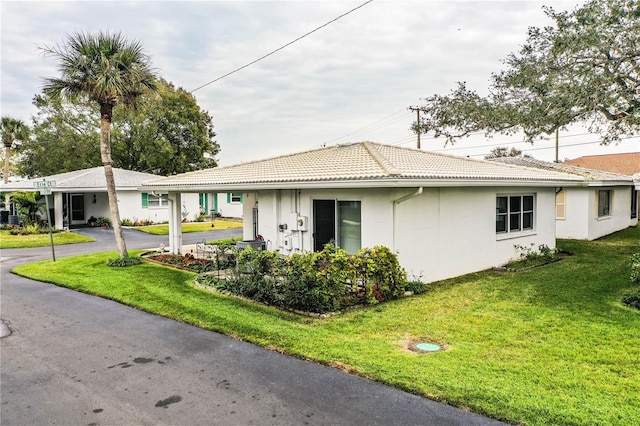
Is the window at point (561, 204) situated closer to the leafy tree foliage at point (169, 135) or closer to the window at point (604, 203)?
the window at point (604, 203)

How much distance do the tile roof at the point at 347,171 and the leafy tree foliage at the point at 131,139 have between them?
20.3m

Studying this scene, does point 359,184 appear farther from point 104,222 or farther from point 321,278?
point 104,222

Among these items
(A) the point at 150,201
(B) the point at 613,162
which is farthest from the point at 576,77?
(B) the point at 613,162

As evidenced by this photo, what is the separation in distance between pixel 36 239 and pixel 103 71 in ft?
40.5

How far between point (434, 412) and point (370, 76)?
17.5 m

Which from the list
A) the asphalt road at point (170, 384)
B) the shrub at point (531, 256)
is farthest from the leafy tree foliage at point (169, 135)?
the asphalt road at point (170, 384)

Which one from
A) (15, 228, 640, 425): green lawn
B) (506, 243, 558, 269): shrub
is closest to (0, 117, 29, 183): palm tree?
(15, 228, 640, 425): green lawn

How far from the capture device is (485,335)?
6.42 meters

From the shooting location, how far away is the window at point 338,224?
9.83 metres

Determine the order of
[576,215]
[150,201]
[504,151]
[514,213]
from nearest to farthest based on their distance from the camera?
[514,213]
[576,215]
[150,201]
[504,151]

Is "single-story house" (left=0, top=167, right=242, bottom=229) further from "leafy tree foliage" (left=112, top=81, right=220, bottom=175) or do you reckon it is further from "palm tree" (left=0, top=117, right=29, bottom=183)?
"palm tree" (left=0, top=117, right=29, bottom=183)

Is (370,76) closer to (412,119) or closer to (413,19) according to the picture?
(413,19)

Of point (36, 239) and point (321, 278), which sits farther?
point (36, 239)

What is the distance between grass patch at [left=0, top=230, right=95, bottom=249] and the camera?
62.1 feet
